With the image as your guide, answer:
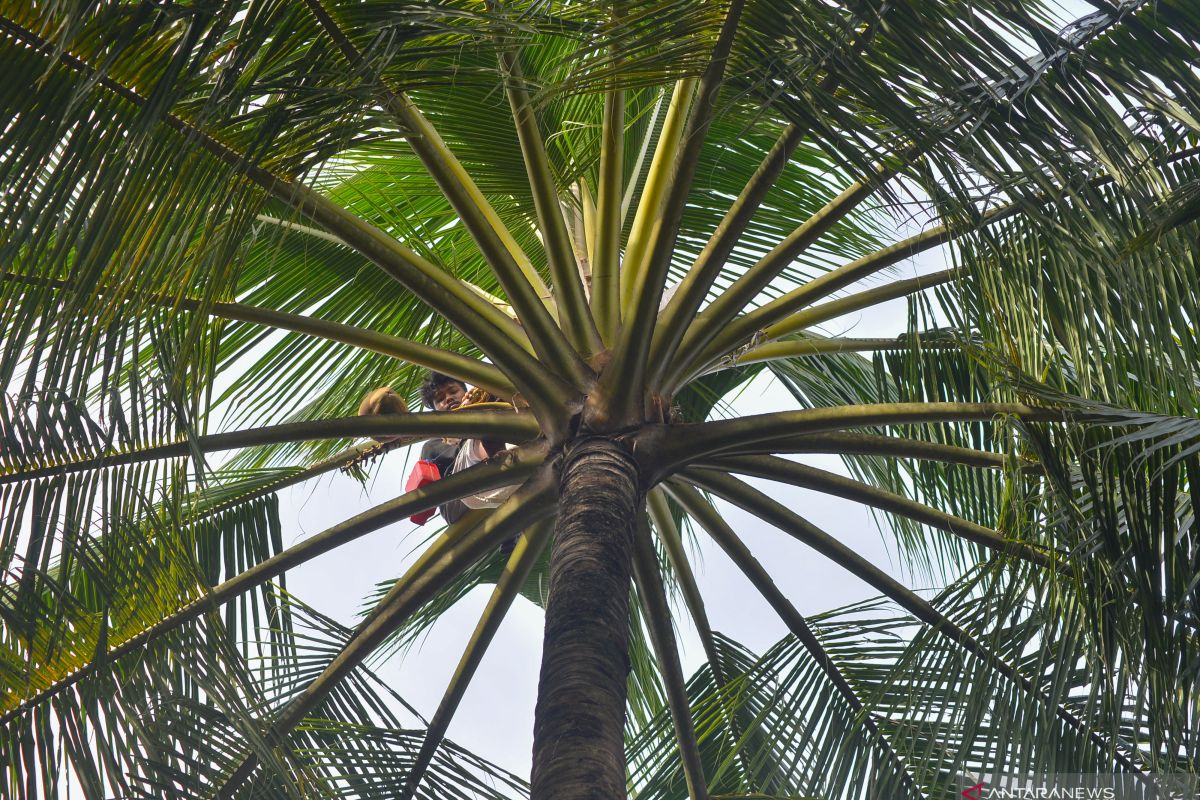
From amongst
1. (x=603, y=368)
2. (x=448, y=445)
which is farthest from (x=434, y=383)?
(x=603, y=368)

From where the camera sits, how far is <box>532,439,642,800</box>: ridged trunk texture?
106 inches

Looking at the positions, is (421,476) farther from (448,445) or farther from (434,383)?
(434,383)

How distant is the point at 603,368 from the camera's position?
407cm

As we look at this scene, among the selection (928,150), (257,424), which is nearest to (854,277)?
(928,150)

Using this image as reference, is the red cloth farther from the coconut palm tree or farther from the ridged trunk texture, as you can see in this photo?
the ridged trunk texture

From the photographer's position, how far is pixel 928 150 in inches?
111

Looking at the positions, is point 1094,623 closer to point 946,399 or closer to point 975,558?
point 946,399

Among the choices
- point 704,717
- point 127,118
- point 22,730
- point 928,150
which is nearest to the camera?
point 928,150

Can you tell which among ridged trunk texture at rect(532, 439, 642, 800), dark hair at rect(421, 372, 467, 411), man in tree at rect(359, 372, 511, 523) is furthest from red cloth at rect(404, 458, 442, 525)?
ridged trunk texture at rect(532, 439, 642, 800)

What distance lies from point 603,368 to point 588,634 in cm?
121

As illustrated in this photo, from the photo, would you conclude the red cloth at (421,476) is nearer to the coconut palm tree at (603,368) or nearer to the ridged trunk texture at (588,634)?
the coconut palm tree at (603,368)

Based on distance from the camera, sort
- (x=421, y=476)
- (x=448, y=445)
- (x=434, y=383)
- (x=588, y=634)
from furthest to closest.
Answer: (x=434, y=383) → (x=448, y=445) → (x=421, y=476) → (x=588, y=634)

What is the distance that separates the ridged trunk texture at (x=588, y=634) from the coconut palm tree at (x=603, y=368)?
11 millimetres

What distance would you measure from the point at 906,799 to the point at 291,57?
3.76 m
